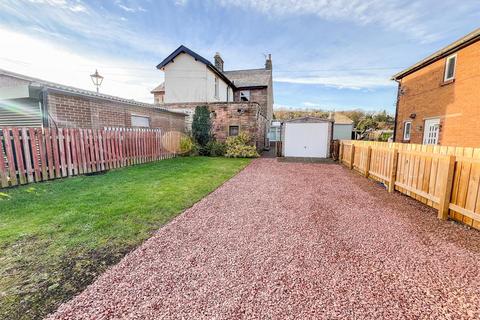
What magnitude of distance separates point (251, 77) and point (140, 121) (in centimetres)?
1685

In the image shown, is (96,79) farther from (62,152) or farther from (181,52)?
(181,52)

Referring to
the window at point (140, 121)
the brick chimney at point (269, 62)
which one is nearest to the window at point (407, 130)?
the window at point (140, 121)

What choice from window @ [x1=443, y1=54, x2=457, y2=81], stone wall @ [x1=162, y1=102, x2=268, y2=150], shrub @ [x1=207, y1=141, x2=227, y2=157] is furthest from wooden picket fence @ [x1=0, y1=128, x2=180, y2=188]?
window @ [x1=443, y1=54, x2=457, y2=81]

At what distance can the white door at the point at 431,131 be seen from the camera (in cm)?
1039

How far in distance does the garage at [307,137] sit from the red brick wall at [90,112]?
882cm

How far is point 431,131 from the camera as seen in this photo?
35.7ft

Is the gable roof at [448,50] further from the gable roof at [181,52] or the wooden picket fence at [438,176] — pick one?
the gable roof at [181,52]

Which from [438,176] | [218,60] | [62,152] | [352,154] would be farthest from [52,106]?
[218,60]

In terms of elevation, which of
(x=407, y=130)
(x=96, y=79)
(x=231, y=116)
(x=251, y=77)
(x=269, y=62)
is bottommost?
(x=407, y=130)

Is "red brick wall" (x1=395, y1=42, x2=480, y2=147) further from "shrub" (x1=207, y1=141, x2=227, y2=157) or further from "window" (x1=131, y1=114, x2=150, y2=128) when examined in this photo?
"window" (x1=131, y1=114, x2=150, y2=128)

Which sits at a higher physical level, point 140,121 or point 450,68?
point 450,68

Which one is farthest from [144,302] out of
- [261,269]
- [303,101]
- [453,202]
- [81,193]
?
[303,101]

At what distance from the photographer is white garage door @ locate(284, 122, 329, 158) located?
1370 centimetres

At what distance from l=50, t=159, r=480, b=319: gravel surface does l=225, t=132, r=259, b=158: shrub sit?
369 inches
